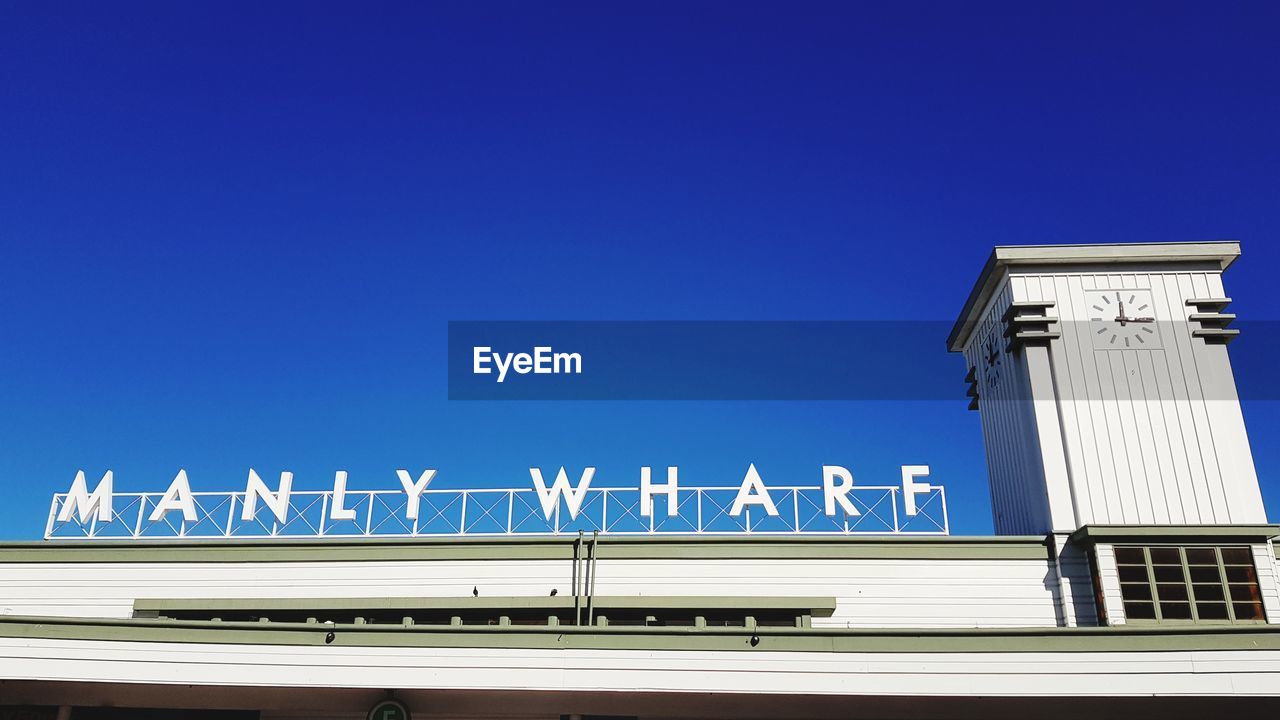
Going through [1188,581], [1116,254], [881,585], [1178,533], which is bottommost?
[1188,581]

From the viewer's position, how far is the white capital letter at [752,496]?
86.0 ft

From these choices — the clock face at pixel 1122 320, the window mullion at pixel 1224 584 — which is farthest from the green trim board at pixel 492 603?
the clock face at pixel 1122 320

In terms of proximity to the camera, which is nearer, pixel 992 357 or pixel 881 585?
pixel 881 585

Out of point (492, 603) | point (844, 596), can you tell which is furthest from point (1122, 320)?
point (492, 603)

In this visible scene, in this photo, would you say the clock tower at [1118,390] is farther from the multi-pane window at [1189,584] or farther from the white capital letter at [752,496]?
the white capital letter at [752,496]

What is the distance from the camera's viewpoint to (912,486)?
26.4 metres

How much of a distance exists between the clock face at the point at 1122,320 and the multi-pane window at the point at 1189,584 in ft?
20.5

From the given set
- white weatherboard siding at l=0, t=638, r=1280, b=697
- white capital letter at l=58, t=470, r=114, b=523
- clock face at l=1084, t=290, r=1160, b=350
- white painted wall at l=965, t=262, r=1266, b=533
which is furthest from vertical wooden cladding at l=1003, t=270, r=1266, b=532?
white capital letter at l=58, t=470, r=114, b=523

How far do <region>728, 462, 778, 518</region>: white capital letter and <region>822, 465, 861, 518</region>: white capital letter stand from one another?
164 cm

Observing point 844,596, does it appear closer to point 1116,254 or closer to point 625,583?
point 625,583

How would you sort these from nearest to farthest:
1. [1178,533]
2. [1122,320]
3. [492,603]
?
1. [1178,533]
2. [492,603]
3. [1122,320]

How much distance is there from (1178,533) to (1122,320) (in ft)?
21.8

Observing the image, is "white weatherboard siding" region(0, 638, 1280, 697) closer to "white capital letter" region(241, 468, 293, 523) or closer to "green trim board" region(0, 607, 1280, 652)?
"green trim board" region(0, 607, 1280, 652)

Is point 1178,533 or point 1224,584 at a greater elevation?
point 1178,533
